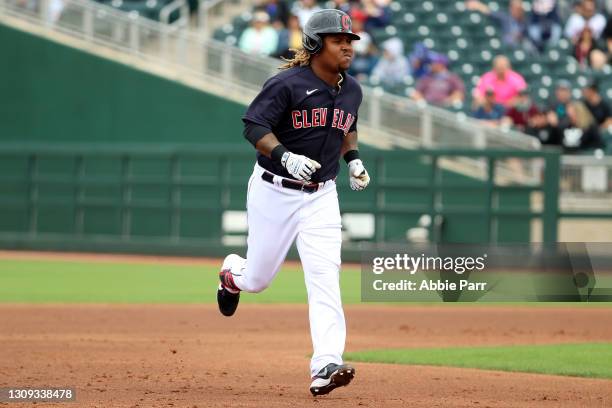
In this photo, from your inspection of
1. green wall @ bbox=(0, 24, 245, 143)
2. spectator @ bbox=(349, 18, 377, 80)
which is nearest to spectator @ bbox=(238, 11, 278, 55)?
green wall @ bbox=(0, 24, 245, 143)

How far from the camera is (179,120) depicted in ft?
69.1

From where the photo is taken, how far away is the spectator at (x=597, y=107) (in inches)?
722

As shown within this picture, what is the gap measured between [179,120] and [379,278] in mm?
12643

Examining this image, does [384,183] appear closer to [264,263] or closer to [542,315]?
[542,315]

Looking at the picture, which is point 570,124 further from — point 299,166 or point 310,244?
point 299,166

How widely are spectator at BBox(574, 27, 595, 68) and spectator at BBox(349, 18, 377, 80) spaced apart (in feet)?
11.1

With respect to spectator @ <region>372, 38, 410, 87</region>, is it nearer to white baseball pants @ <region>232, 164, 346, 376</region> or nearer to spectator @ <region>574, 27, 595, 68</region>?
spectator @ <region>574, 27, 595, 68</region>

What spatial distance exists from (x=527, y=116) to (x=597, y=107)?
103cm

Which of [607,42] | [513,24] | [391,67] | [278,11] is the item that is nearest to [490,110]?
[391,67]

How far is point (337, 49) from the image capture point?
275 inches

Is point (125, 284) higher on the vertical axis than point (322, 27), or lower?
lower

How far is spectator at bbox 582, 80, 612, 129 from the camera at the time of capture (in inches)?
722

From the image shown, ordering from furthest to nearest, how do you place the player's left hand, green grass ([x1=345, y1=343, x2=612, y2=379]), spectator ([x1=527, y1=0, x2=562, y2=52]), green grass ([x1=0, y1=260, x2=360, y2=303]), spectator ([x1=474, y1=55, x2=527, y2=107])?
spectator ([x1=527, y1=0, x2=562, y2=52])
spectator ([x1=474, y1=55, x2=527, y2=107])
green grass ([x1=0, y1=260, x2=360, y2=303])
green grass ([x1=345, y1=343, x2=612, y2=379])
the player's left hand

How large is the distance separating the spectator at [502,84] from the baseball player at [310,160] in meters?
12.0
